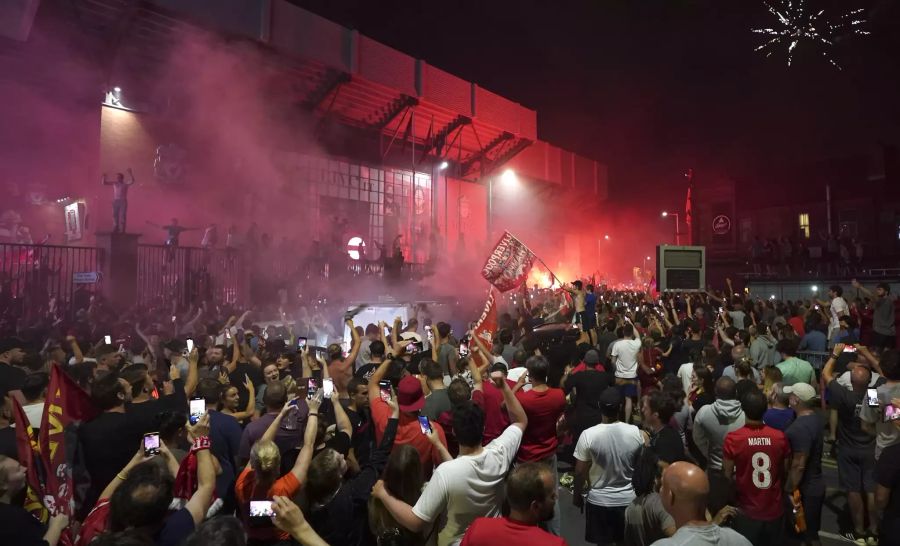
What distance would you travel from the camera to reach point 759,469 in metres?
3.72

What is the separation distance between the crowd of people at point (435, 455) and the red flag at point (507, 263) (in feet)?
11.1

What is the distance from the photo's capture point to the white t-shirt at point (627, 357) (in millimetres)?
7594

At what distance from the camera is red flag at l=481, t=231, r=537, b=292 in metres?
10.2

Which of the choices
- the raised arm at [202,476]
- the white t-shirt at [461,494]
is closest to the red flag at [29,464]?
the raised arm at [202,476]

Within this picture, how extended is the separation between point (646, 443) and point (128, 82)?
18.4m

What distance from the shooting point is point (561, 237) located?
35594 mm

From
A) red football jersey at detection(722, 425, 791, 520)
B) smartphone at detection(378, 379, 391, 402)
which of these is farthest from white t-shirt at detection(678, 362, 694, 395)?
smartphone at detection(378, 379, 391, 402)

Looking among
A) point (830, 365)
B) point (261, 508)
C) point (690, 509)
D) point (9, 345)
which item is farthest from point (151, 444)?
Answer: point (830, 365)

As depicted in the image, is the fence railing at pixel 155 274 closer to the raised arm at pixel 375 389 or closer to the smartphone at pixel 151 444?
the raised arm at pixel 375 389

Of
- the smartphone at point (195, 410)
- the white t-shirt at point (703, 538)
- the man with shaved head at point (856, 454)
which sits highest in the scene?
the smartphone at point (195, 410)

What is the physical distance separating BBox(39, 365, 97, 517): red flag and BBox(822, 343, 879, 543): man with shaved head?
6.17 metres

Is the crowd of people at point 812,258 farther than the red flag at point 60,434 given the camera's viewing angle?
Yes

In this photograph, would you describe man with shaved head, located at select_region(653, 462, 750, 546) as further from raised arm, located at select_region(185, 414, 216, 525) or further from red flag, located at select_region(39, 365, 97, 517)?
red flag, located at select_region(39, 365, 97, 517)

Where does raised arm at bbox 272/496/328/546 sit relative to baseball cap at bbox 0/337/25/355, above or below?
below
